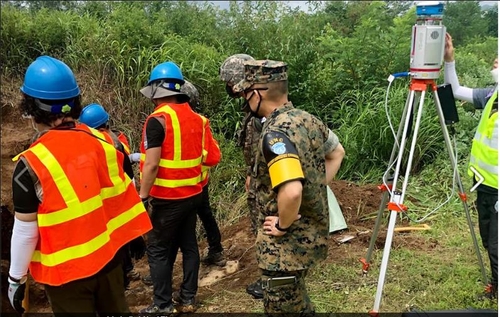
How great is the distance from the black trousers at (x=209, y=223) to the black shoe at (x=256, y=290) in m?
0.67

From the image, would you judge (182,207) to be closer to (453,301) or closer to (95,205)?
(95,205)

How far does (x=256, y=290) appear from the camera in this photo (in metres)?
3.58

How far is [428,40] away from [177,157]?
1.83 m

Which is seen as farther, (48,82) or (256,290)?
(256,290)

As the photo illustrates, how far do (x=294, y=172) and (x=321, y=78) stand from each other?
4.63 meters

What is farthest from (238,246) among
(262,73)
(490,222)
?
(262,73)

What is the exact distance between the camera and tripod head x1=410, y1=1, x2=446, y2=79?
2770 millimetres

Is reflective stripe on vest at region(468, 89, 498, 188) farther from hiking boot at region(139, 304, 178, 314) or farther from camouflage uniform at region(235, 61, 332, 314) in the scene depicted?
hiking boot at region(139, 304, 178, 314)

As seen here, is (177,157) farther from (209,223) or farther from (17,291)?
(17,291)

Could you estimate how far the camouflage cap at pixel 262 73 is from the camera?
2.25m

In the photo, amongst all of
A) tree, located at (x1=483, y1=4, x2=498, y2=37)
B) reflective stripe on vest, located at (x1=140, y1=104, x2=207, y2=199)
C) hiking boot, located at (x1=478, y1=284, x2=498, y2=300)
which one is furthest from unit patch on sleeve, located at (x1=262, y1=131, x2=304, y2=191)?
tree, located at (x1=483, y1=4, x2=498, y2=37)

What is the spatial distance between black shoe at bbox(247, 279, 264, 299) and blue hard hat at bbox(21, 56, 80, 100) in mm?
2158

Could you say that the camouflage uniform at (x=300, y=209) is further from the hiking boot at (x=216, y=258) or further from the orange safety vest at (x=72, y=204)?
the hiking boot at (x=216, y=258)

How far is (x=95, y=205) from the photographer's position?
83.0 inches
